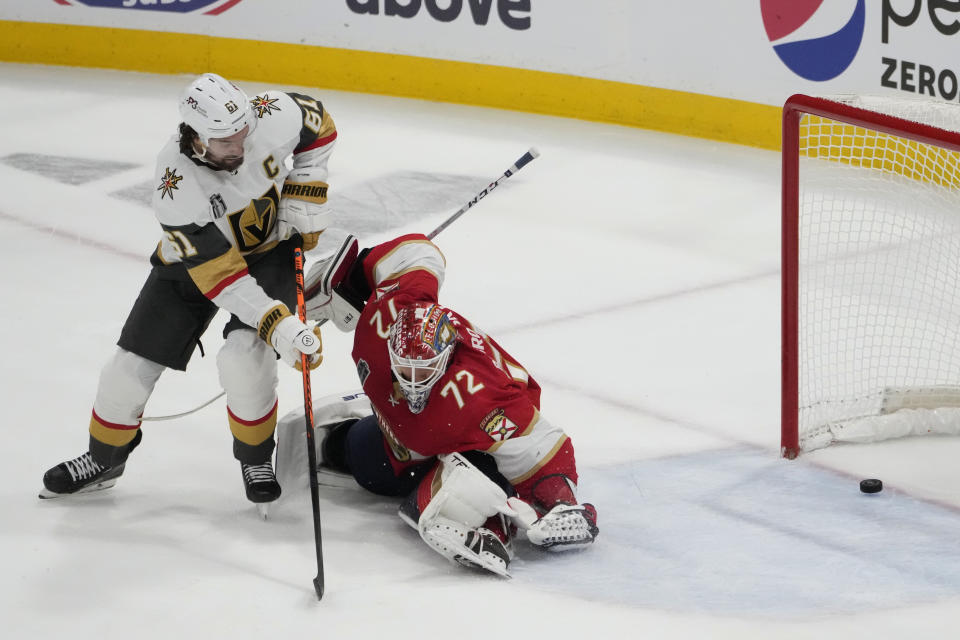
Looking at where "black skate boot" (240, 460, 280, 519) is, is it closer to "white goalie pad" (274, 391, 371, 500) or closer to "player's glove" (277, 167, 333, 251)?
"white goalie pad" (274, 391, 371, 500)

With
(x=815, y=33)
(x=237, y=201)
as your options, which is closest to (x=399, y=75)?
(x=815, y=33)

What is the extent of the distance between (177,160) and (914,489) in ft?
6.63

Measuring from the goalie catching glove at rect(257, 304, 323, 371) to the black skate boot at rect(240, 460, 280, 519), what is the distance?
0.36 meters

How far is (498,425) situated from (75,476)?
1158mm

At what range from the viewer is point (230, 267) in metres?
3.39

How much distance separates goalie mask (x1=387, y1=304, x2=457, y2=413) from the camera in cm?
324

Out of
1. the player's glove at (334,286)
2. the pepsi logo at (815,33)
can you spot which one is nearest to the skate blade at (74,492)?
the player's glove at (334,286)

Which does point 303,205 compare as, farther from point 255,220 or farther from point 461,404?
point 461,404

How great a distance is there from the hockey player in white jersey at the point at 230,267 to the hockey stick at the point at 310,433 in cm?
4

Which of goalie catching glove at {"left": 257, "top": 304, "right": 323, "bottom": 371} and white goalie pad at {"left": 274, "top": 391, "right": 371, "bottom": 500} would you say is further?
white goalie pad at {"left": 274, "top": 391, "right": 371, "bottom": 500}

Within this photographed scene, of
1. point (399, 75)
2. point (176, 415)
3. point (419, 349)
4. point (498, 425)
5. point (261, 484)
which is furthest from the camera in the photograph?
point (399, 75)

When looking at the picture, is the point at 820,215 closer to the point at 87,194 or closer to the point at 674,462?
the point at 674,462

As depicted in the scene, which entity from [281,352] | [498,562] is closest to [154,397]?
[281,352]

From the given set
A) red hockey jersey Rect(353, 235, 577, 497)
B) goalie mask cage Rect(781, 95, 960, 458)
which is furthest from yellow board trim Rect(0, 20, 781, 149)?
red hockey jersey Rect(353, 235, 577, 497)
